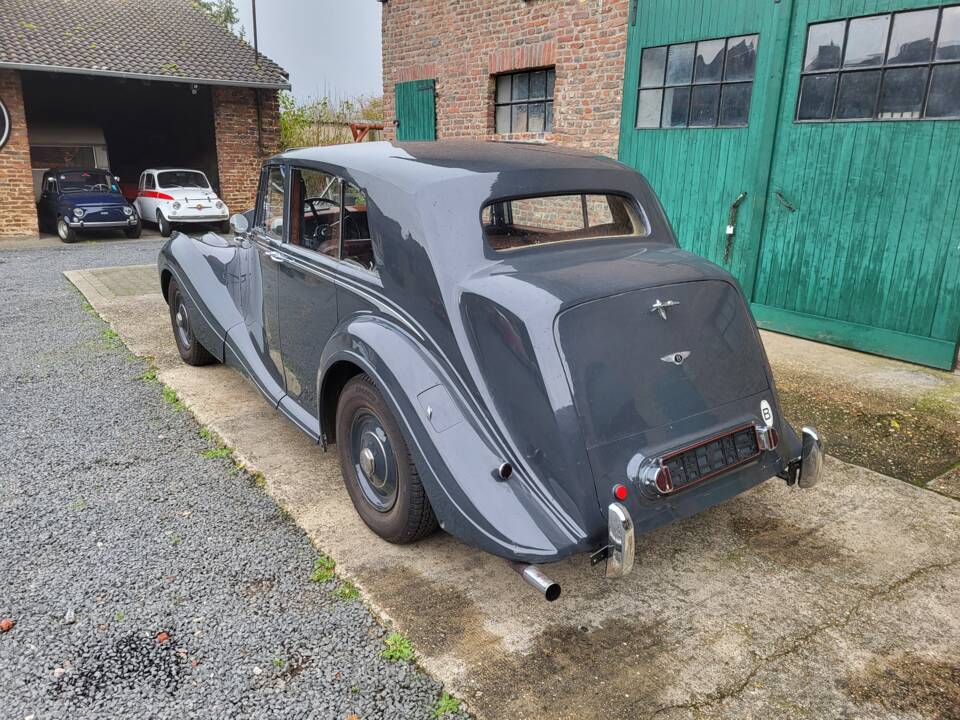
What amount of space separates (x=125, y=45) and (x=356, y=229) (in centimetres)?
1615

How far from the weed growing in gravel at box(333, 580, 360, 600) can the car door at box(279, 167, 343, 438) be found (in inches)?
35.7

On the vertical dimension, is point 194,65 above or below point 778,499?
above

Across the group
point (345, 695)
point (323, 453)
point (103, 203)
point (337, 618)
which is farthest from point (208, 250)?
point (103, 203)

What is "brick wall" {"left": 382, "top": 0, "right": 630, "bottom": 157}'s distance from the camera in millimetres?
7828

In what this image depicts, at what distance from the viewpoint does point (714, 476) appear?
269 cm

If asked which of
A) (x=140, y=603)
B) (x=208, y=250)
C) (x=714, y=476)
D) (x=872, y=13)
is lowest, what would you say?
(x=140, y=603)

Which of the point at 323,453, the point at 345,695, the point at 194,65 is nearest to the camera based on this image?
the point at 345,695

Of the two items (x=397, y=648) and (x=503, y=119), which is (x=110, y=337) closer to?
(x=397, y=648)

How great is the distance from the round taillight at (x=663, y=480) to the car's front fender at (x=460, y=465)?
0.32m

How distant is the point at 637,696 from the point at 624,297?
1.41 metres

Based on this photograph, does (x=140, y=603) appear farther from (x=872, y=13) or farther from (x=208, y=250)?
(x=872, y=13)

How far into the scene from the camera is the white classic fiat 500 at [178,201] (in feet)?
47.3

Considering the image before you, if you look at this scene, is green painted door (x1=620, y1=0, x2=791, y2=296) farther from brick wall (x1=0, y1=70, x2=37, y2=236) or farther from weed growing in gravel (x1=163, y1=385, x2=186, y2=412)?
brick wall (x1=0, y1=70, x2=37, y2=236)

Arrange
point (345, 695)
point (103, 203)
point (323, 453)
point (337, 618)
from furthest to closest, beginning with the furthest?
point (103, 203)
point (323, 453)
point (337, 618)
point (345, 695)
